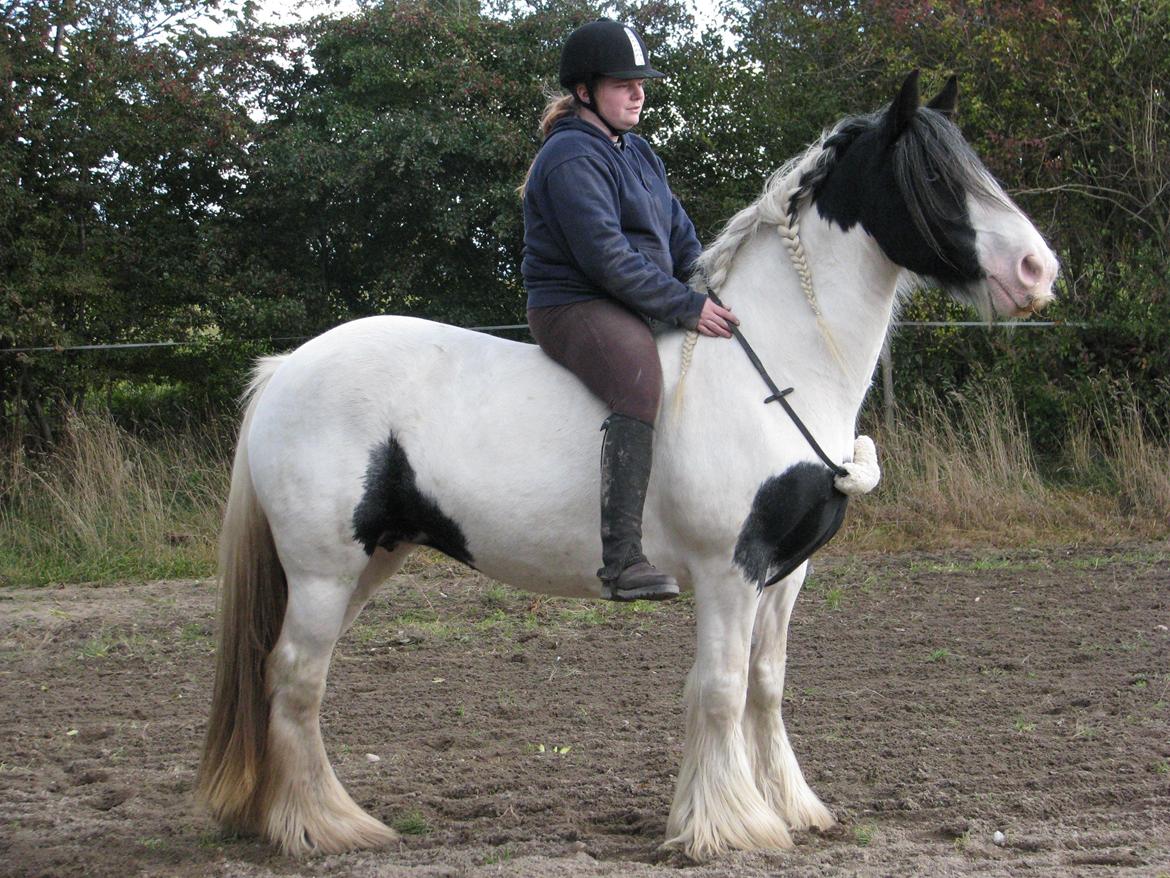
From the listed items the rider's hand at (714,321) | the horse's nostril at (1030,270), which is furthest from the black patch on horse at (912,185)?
the rider's hand at (714,321)

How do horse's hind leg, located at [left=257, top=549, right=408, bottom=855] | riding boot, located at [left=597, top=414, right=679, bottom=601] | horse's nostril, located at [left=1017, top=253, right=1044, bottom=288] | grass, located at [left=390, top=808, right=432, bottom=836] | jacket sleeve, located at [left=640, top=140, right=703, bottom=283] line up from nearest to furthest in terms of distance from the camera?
horse's nostril, located at [left=1017, top=253, right=1044, bottom=288] < riding boot, located at [left=597, top=414, right=679, bottom=601] < horse's hind leg, located at [left=257, top=549, right=408, bottom=855] < grass, located at [left=390, top=808, right=432, bottom=836] < jacket sleeve, located at [left=640, top=140, right=703, bottom=283]

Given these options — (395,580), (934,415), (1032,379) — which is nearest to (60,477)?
(395,580)

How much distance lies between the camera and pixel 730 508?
329 centimetres

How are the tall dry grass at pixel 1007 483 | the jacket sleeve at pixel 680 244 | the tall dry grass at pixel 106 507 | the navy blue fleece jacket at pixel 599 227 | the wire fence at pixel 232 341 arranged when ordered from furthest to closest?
the wire fence at pixel 232 341 → the tall dry grass at pixel 1007 483 → the tall dry grass at pixel 106 507 → the jacket sleeve at pixel 680 244 → the navy blue fleece jacket at pixel 599 227

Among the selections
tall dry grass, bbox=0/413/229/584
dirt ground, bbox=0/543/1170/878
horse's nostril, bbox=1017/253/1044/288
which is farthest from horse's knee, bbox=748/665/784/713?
tall dry grass, bbox=0/413/229/584

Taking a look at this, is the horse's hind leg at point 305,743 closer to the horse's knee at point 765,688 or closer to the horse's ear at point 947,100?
the horse's knee at point 765,688

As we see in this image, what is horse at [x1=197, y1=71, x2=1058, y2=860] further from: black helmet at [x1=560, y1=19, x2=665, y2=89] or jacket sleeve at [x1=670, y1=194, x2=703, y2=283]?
black helmet at [x1=560, y1=19, x2=665, y2=89]

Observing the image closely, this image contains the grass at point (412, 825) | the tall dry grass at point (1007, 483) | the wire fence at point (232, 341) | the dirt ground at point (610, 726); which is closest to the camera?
the dirt ground at point (610, 726)

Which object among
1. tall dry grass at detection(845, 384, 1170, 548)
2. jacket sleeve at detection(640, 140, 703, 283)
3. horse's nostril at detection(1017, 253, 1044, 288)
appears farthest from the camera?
tall dry grass at detection(845, 384, 1170, 548)

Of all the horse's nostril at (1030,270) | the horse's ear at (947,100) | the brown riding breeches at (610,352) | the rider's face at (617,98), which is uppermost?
the rider's face at (617,98)

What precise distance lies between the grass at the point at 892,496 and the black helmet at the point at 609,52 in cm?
427

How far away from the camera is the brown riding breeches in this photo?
332 cm

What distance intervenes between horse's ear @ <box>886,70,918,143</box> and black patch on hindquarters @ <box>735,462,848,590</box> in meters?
0.98

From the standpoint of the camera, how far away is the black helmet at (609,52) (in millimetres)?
3408
